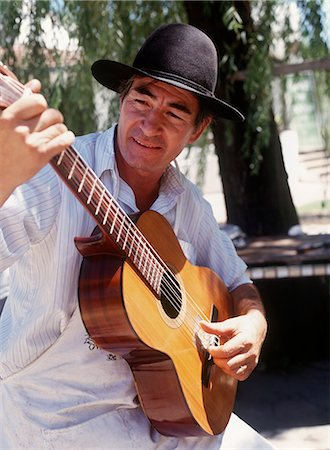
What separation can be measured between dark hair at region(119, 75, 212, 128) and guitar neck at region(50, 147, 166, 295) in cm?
42

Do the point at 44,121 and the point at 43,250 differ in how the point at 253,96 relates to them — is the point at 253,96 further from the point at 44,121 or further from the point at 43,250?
the point at 44,121

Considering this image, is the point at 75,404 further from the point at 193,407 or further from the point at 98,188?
the point at 98,188

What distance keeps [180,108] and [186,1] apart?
117 inches

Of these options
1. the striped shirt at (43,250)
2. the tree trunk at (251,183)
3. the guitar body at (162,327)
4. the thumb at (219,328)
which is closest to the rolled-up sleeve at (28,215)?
the striped shirt at (43,250)

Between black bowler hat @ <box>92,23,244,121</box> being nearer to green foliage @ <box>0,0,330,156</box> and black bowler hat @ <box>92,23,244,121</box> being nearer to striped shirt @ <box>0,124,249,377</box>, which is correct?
striped shirt @ <box>0,124,249,377</box>

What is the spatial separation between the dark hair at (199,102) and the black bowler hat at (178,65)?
12 millimetres

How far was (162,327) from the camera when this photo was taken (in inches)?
78.0

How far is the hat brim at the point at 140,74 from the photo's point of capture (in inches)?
79.5

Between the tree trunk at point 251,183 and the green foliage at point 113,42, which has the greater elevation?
the green foliage at point 113,42

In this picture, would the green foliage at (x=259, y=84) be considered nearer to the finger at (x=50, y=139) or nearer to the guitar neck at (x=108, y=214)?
the guitar neck at (x=108, y=214)

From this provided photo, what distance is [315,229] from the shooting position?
5254 millimetres

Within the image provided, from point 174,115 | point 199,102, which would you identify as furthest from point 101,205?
point 199,102

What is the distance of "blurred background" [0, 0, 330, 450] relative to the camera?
469 cm

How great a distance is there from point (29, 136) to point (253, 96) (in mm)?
3633
